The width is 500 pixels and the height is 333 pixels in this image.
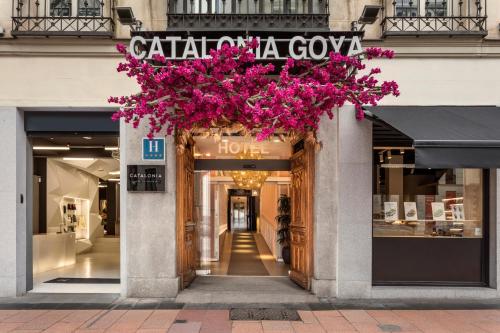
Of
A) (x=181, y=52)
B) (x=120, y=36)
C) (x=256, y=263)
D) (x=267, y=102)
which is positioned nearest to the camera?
(x=267, y=102)

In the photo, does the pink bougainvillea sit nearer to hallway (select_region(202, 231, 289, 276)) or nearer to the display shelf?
hallway (select_region(202, 231, 289, 276))

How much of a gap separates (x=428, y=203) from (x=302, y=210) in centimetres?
236

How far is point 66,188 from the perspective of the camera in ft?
43.3

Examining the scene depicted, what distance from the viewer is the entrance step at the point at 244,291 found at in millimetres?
8234

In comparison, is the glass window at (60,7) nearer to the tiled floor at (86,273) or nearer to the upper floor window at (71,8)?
the upper floor window at (71,8)

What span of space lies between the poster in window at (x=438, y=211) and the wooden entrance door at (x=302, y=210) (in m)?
2.31

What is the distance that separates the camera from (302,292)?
863cm

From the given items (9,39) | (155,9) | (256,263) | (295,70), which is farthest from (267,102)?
(256,263)

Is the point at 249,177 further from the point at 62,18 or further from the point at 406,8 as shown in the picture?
the point at 62,18

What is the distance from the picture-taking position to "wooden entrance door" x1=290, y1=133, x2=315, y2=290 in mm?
8711

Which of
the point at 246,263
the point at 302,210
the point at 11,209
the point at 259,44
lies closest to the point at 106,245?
the point at 246,263

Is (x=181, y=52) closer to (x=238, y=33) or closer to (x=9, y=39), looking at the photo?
(x=238, y=33)

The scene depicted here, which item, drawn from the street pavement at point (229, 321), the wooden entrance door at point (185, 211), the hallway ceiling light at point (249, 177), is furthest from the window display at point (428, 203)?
the hallway ceiling light at point (249, 177)

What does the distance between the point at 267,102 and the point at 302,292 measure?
384cm
